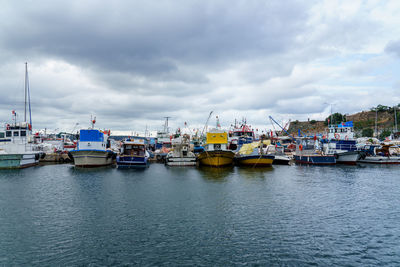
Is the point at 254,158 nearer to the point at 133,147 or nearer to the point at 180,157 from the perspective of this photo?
the point at 180,157

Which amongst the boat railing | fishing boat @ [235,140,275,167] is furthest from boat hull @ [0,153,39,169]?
the boat railing

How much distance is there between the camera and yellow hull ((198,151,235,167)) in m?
52.6

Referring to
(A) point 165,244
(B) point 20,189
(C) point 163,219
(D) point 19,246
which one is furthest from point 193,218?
(B) point 20,189

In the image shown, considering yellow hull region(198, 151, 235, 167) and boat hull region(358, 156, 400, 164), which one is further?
boat hull region(358, 156, 400, 164)

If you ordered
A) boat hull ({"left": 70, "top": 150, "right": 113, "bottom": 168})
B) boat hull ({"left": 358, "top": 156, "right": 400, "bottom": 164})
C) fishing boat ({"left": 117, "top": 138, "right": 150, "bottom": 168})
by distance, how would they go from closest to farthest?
boat hull ({"left": 70, "top": 150, "right": 113, "bottom": 168}) → fishing boat ({"left": 117, "top": 138, "right": 150, "bottom": 168}) → boat hull ({"left": 358, "top": 156, "right": 400, "bottom": 164})

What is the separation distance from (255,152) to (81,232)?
48649mm

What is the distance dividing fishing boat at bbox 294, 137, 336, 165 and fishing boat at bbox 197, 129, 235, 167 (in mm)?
20371

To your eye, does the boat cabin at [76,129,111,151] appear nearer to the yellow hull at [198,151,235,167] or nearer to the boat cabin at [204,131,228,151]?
the yellow hull at [198,151,235,167]

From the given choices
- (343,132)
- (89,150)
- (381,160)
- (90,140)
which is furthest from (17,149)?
(343,132)

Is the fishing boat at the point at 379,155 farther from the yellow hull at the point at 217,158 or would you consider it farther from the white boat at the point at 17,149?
the white boat at the point at 17,149

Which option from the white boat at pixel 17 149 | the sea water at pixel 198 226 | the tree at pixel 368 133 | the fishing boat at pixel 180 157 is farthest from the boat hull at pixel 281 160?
the tree at pixel 368 133

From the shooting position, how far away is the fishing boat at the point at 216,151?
173ft

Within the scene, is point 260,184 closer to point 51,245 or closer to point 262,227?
point 262,227

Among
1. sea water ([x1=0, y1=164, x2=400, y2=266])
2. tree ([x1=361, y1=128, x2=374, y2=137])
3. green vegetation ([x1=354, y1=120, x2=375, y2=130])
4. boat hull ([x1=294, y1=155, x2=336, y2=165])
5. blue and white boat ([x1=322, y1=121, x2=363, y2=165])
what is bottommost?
sea water ([x1=0, y1=164, x2=400, y2=266])
